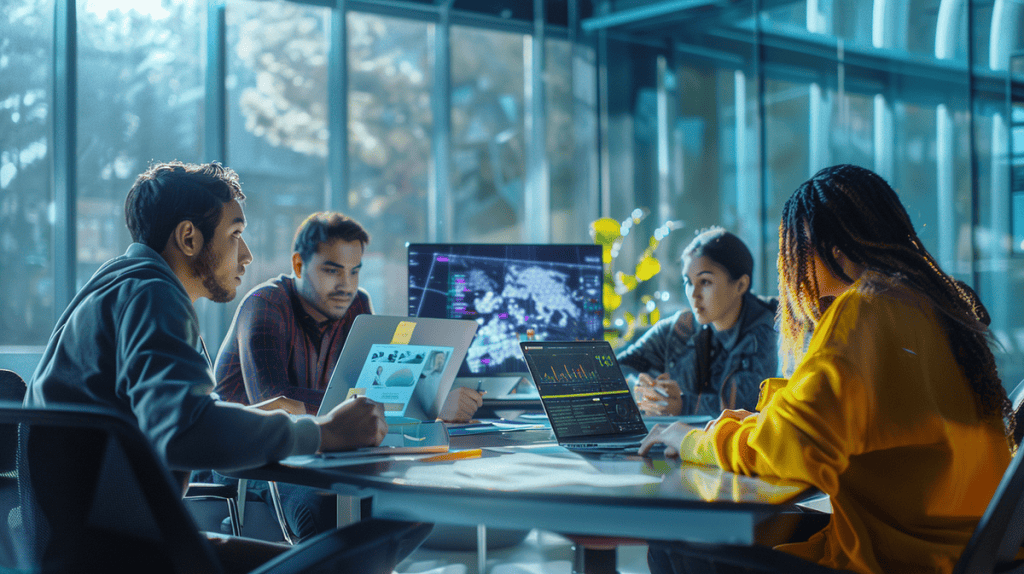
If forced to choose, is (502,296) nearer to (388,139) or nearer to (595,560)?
(595,560)

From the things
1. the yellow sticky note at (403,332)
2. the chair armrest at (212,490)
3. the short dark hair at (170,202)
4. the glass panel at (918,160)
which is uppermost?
the glass panel at (918,160)

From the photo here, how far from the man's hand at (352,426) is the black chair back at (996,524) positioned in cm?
103

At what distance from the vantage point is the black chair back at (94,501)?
94 centimetres

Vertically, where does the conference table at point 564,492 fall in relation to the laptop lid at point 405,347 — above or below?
below

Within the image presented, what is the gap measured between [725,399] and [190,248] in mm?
1855

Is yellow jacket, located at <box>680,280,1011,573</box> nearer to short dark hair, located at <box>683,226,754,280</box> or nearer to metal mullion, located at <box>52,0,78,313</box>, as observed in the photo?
short dark hair, located at <box>683,226,754,280</box>

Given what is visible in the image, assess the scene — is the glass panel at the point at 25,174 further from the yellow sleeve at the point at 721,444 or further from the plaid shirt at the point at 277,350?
the yellow sleeve at the point at 721,444

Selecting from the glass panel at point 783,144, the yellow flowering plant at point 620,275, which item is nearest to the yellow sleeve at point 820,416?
the yellow flowering plant at point 620,275

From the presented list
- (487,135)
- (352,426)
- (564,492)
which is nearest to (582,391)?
(352,426)

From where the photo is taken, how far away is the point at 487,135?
6109mm

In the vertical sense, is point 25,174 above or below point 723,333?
above

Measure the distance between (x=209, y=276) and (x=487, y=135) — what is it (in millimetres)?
4672

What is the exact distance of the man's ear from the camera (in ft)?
5.03

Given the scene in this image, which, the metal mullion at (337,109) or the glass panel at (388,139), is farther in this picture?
the glass panel at (388,139)
